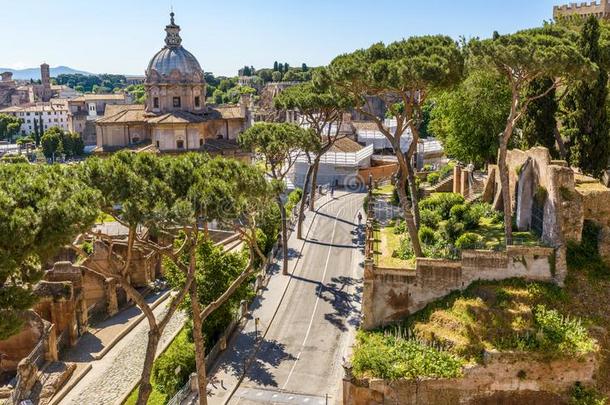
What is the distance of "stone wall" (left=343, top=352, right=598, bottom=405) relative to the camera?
61.4ft

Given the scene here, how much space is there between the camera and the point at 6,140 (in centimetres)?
11662

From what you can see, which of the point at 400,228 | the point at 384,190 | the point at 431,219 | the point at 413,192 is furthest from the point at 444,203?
the point at 384,190

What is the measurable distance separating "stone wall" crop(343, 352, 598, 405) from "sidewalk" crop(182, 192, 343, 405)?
4.68 m

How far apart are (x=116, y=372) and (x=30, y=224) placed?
12390mm

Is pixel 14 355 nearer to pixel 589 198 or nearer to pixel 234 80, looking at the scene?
pixel 589 198

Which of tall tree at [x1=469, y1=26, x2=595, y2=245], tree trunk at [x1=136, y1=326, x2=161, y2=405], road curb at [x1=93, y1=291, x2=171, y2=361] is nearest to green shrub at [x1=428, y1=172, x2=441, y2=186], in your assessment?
tall tree at [x1=469, y1=26, x2=595, y2=245]

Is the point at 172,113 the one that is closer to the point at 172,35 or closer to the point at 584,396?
the point at 172,35

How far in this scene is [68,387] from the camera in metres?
21.0

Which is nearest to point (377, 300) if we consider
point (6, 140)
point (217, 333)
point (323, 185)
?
point (217, 333)

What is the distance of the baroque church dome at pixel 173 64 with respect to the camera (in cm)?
5109

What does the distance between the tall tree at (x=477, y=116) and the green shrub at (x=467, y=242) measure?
40.6 ft

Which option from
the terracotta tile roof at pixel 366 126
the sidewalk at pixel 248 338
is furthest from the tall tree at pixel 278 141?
the terracotta tile roof at pixel 366 126

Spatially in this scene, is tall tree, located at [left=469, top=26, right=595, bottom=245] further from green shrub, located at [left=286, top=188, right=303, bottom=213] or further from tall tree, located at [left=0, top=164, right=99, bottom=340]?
green shrub, located at [left=286, top=188, right=303, bottom=213]

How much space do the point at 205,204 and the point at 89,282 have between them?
611 inches
